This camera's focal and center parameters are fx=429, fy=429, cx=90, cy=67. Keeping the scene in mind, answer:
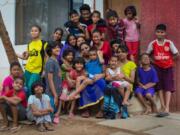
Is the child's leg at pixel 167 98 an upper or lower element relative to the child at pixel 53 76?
lower

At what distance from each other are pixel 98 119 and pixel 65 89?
30.7 inches

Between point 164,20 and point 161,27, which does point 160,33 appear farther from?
point 164,20

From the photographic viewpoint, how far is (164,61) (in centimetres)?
786

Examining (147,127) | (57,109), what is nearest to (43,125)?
(57,109)

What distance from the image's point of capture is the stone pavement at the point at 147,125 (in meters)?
6.38

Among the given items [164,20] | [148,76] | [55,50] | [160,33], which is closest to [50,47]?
[55,50]

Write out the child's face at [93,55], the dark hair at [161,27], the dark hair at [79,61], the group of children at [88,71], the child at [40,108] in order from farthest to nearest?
1. the dark hair at [161,27]
2. the child's face at [93,55]
3. the dark hair at [79,61]
4. the group of children at [88,71]
5. the child at [40,108]

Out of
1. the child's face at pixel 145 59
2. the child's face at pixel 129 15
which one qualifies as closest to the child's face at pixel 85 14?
the child's face at pixel 129 15

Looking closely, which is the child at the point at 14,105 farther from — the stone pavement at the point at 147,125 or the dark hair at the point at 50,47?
the stone pavement at the point at 147,125

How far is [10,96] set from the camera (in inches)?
273

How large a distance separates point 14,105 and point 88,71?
5.04 feet

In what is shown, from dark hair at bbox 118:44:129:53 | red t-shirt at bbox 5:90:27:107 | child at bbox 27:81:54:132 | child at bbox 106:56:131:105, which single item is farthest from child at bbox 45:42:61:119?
dark hair at bbox 118:44:129:53

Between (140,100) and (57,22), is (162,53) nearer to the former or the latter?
(140,100)

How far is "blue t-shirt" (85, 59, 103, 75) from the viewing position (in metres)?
7.57
